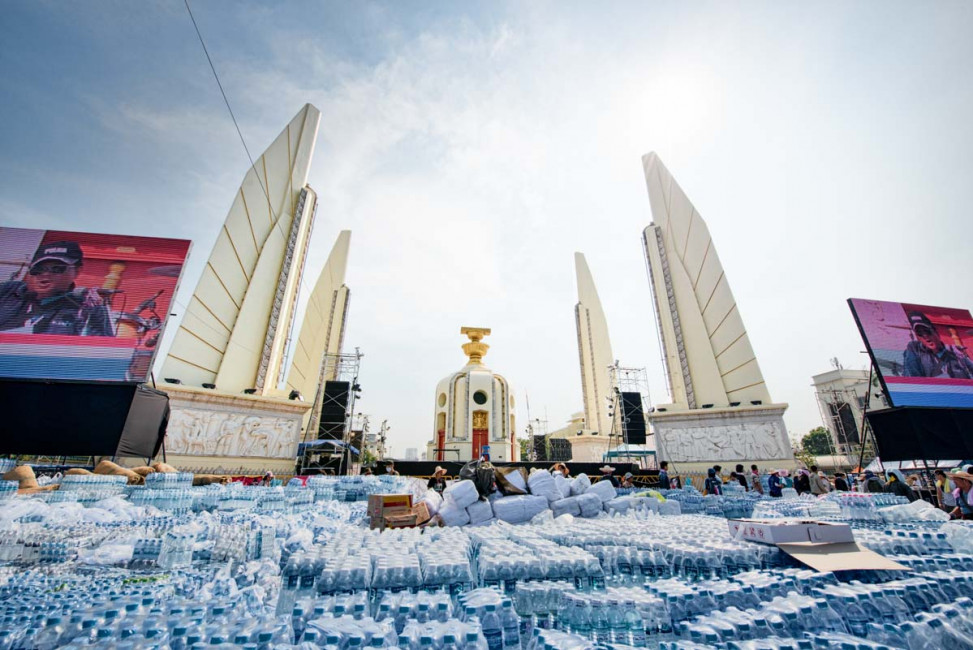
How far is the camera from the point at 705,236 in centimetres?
1653

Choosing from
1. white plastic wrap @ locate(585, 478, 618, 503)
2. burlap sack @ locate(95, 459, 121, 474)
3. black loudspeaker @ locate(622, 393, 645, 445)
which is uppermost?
black loudspeaker @ locate(622, 393, 645, 445)

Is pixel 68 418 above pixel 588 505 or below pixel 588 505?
above

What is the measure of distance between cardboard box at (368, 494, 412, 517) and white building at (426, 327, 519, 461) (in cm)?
1467

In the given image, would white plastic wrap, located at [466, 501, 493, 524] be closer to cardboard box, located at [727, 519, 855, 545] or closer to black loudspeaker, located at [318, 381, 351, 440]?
cardboard box, located at [727, 519, 855, 545]

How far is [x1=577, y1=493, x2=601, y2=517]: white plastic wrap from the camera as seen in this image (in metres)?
4.86

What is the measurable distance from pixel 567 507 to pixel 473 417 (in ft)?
49.4

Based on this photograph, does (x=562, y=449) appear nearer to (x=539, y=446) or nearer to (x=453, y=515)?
(x=539, y=446)

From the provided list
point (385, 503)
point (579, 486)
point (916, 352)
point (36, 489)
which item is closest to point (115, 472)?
point (36, 489)

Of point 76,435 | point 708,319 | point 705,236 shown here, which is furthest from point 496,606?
point 705,236

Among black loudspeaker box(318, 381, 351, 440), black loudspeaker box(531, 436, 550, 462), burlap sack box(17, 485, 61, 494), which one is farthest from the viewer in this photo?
black loudspeaker box(531, 436, 550, 462)

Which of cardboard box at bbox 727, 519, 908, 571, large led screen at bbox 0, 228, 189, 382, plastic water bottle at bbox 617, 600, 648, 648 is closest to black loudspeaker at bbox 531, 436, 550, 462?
large led screen at bbox 0, 228, 189, 382

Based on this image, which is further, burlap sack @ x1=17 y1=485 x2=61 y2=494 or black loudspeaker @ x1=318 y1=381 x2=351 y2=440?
black loudspeaker @ x1=318 y1=381 x2=351 y2=440

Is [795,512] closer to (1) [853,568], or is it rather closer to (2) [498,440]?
(1) [853,568]

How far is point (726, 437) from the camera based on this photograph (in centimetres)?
1356
